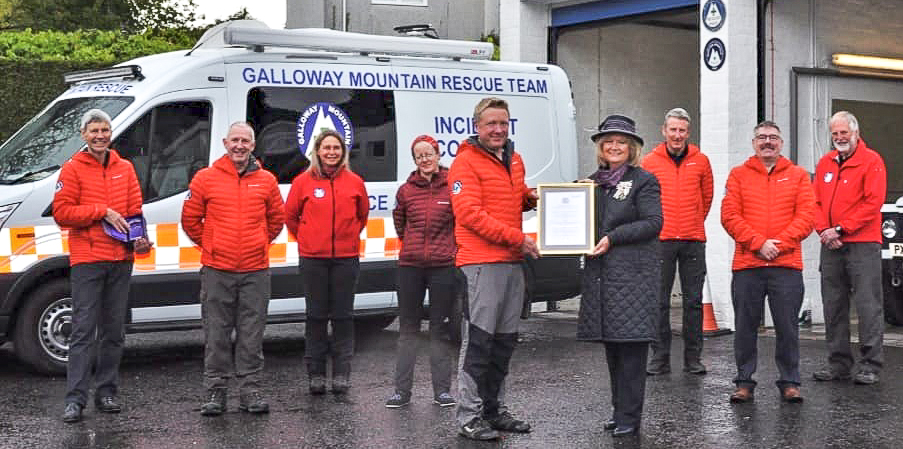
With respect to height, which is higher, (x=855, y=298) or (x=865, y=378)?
(x=855, y=298)

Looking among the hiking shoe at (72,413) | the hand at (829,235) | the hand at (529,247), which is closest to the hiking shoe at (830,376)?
the hand at (829,235)

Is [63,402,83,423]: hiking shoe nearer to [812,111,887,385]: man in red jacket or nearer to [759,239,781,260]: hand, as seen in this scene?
[759,239,781,260]: hand

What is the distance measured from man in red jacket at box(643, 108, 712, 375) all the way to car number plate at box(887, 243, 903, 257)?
3.16 meters

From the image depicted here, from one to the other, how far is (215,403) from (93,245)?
46.9 inches

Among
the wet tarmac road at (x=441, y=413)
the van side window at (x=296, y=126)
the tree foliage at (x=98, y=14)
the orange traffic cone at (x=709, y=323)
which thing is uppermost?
the tree foliage at (x=98, y=14)

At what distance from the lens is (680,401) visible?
29.1 ft

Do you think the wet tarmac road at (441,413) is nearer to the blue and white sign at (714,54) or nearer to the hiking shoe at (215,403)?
the hiking shoe at (215,403)

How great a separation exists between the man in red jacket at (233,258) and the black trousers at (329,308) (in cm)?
60

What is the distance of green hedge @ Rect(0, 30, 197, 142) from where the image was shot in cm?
1684

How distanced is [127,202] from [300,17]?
1993 cm

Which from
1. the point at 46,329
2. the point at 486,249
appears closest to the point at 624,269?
the point at 486,249

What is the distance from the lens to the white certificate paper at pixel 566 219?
7414mm

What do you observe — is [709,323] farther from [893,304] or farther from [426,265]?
[426,265]

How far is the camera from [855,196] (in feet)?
31.7
